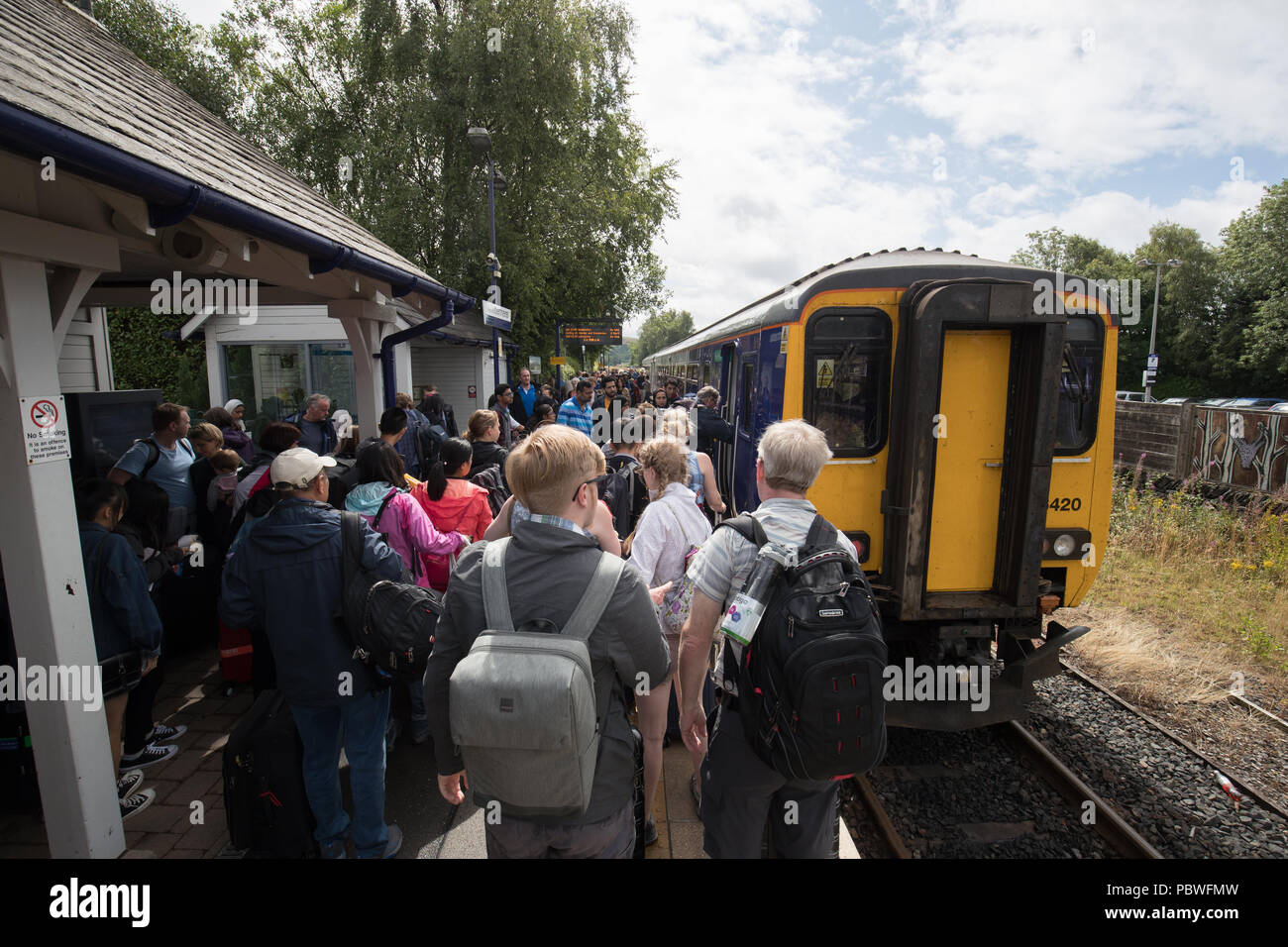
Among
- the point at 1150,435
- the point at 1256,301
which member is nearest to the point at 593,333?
the point at 1150,435

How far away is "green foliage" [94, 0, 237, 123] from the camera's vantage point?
20.5m

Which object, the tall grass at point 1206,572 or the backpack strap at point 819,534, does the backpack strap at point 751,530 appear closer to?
the backpack strap at point 819,534

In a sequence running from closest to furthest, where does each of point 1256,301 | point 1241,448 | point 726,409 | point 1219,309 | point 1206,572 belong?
point 1206,572 < point 726,409 < point 1241,448 < point 1256,301 < point 1219,309

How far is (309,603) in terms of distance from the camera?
268cm

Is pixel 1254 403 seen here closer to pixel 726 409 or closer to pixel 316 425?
pixel 726 409

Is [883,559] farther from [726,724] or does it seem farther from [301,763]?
[301,763]

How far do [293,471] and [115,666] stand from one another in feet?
5.20

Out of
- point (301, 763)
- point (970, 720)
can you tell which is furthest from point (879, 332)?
point (301, 763)

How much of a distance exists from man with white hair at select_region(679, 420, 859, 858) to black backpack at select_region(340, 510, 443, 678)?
3.60ft
